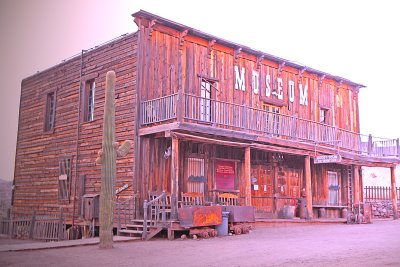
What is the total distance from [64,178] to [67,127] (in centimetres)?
236

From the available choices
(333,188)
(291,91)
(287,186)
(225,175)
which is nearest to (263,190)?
(287,186)

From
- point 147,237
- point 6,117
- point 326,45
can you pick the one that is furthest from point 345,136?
point 326,45

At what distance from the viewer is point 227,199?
65.0ft

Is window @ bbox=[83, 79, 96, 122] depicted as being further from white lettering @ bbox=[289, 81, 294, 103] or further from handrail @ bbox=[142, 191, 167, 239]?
white lettering @ bbox=[289, 81, 294, 103]

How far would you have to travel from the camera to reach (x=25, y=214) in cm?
2367

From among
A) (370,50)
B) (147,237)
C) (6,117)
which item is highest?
(370,50)

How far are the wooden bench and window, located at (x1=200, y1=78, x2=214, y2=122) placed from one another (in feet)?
→ 10.1

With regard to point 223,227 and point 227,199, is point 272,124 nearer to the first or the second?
point 227,199

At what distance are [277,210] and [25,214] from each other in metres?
12.5

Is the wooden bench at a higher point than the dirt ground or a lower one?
higher

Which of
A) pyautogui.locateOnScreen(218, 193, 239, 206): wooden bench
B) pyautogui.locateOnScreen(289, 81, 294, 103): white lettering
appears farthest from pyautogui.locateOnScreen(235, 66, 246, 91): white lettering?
pyautogui.locateOnScreen(218, 193, 239, 206): wooden bench

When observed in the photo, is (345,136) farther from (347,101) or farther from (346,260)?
(346,260)

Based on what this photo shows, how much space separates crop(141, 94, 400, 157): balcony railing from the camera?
55.4ft

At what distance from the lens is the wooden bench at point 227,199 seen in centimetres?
1838
